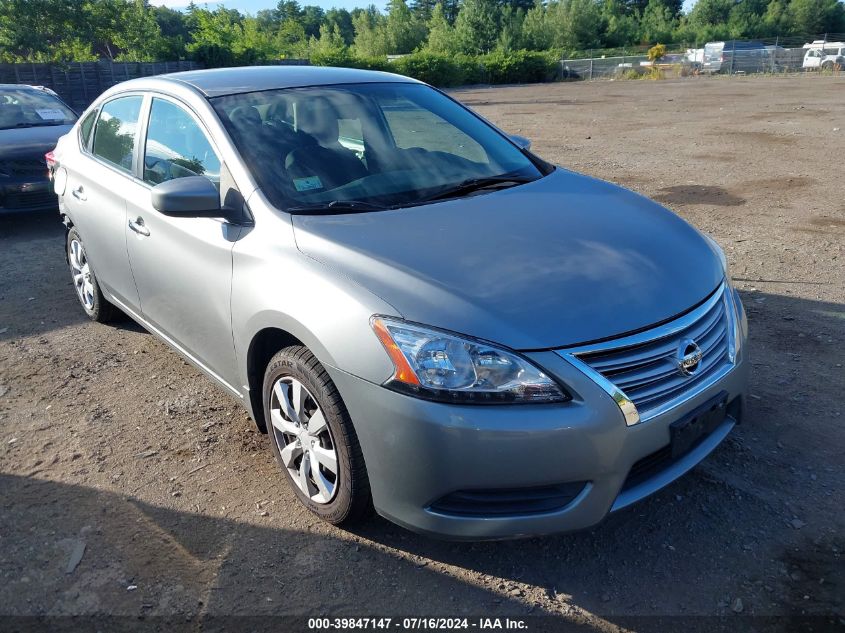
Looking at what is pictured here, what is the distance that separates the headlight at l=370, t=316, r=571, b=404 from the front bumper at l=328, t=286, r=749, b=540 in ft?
0.11

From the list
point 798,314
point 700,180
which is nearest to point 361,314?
point 798,314

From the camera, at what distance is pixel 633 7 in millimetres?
94062

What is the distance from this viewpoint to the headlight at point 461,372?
231 centimetres

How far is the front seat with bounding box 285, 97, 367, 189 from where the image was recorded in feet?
10.9

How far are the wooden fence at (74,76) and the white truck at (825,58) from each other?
37742mm

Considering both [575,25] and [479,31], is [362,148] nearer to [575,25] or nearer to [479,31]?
[479,31]

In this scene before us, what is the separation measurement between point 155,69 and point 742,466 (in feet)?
88.7

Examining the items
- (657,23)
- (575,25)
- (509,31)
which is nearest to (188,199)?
(509,31)

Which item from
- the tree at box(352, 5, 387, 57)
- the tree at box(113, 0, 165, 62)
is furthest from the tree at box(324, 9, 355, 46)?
the tree at box(113, 0, 165, 62)

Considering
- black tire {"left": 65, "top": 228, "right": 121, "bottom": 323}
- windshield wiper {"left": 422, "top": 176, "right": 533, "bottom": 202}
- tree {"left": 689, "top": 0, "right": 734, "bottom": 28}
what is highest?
tree {"left": 689, "top": 0, "right": 734, "bottom": 28}

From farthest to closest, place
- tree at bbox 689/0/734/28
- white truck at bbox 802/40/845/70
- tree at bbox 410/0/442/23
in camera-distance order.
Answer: tree at bbox 410/0/442/23 → tree at bbox 689/0/734/28 → white truck at bbox 802/40/845/70

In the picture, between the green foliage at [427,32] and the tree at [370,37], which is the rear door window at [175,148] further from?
the tree at [370,37]

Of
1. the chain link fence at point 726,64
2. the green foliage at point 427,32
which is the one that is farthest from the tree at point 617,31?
the chain link fence at point 726,64

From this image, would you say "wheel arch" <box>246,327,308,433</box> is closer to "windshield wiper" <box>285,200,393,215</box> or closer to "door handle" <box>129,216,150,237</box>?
"windshield wiper" <box>285,200,393,215</box>
